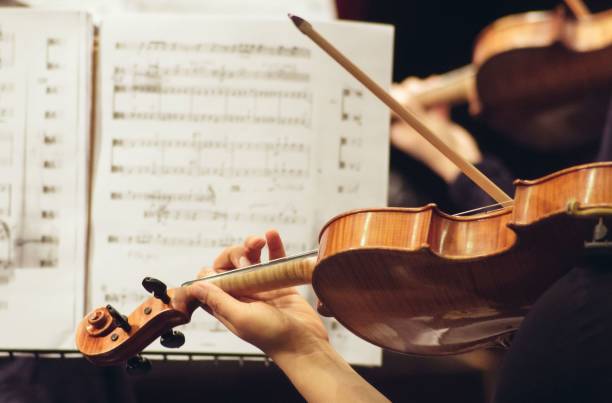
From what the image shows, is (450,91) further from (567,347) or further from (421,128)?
(567,347)

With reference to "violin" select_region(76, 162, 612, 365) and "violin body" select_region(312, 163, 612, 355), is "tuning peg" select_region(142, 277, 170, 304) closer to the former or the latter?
"violin" select_region(76, 162, 612, 365)

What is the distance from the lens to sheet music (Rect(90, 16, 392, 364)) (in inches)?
56.2

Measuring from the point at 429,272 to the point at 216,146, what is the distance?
0.61m

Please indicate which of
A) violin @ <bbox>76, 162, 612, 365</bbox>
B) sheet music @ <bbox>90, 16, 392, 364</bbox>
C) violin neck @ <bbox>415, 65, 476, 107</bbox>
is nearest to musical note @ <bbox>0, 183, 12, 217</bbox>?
sheet music @ <bbox>90, 16, 392, 364</bbox>

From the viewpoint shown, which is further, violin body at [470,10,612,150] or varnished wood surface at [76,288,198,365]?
violin body at [470,10,612,150]

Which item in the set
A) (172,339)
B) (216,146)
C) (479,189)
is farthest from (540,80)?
(172,339)

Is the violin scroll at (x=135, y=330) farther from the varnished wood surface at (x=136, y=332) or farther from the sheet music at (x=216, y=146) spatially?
the sheet music at (x=216, y=146)

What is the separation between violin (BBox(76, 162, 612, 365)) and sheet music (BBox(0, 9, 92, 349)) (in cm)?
31

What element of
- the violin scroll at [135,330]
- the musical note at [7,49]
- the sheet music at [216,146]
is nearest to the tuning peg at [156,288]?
the violin scroll at [135,330]

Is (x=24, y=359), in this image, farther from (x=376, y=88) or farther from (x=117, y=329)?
(x=376, y=88)

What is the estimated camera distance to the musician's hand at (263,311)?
3.54ft

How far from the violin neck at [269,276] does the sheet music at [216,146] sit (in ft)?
1.07

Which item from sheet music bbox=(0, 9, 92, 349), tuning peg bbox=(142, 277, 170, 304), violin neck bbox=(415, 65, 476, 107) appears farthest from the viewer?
violin neck bbox=(415, 65, 476, 107)

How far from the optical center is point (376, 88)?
119cm
